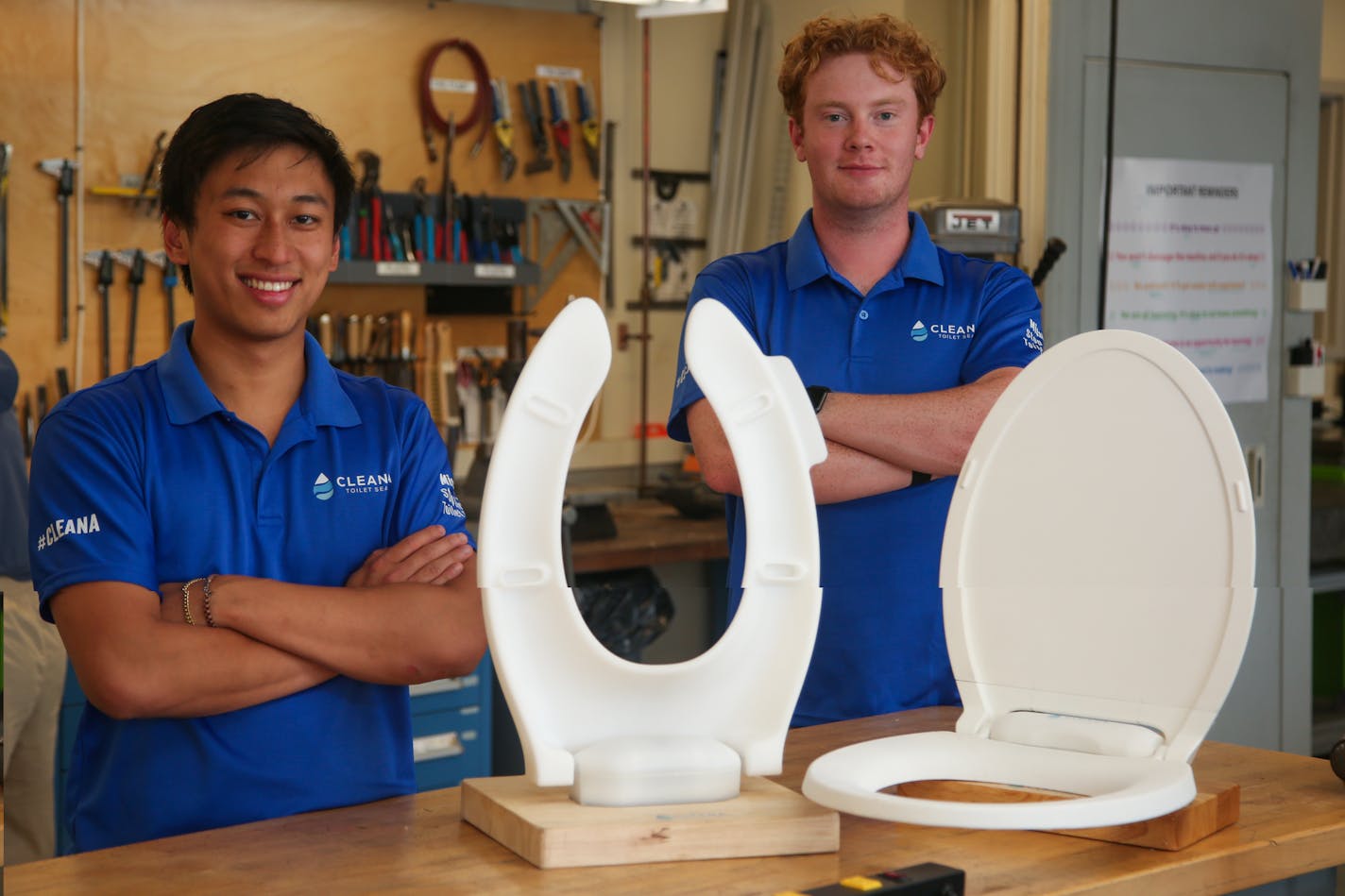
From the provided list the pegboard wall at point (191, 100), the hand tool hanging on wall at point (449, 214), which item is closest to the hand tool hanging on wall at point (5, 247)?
the pegboard wall at point (191, 100)

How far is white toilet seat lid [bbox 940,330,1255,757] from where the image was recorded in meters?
1.34

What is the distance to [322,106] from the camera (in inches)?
162

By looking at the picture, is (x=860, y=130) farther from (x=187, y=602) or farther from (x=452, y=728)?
(x=452, y=728)

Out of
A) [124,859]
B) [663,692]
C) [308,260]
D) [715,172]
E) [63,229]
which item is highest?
[715,172]

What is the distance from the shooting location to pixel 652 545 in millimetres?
3621

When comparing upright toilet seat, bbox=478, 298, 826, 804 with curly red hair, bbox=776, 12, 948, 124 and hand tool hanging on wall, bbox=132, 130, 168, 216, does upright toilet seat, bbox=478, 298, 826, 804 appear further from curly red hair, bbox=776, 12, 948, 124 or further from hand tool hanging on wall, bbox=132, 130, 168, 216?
hand tool hanging on wall, bbox=132, 130, 168, 216

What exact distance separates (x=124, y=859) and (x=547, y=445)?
0.51m

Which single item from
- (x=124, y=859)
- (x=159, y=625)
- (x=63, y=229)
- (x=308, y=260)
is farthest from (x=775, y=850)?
(x=63, y=229)

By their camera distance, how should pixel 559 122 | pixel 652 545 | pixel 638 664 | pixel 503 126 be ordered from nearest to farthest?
pixel 638 664 < pixel 652 545 < pixel 503 126 < pixel 559 122

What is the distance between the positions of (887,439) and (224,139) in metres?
0.89

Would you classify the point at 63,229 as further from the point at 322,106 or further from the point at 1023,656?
the point at 1023,656

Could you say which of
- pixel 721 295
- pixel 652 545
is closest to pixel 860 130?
pixel 721 295

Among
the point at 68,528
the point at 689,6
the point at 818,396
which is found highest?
the point at 689,6

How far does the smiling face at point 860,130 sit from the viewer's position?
193cm
